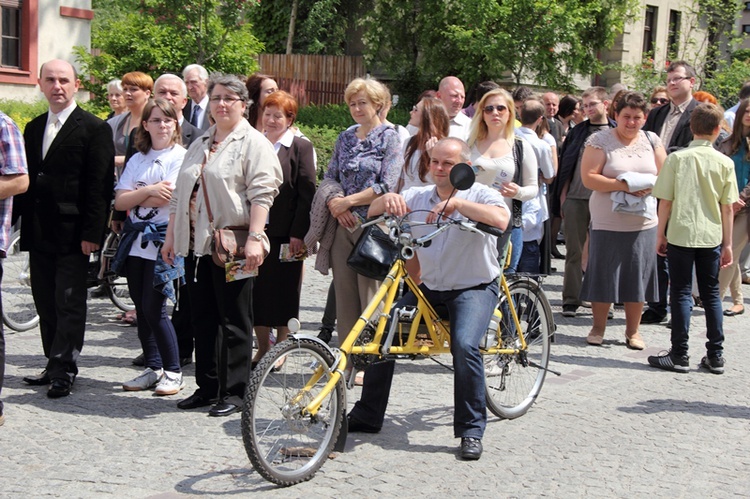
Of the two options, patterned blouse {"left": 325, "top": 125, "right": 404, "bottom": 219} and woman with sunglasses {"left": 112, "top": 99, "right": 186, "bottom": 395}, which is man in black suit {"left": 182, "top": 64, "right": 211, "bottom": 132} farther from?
patterned blouse {"left": 325, "top": 125, "right": 404, "bottom": 219}

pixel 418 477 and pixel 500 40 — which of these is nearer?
pixel 418 477

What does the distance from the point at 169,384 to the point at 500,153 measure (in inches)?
114

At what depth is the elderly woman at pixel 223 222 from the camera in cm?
609

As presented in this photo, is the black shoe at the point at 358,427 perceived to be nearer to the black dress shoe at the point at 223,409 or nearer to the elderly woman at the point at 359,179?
the black dress shoe at the point at 223,409

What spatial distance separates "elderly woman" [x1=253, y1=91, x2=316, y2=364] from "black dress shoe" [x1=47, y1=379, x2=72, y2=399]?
1381mm

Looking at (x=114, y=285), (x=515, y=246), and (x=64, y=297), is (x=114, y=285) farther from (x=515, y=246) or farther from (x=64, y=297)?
(x=515, y=246)

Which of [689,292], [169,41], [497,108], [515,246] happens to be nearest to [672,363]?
[689,292]

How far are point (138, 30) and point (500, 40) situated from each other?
10.3 metres

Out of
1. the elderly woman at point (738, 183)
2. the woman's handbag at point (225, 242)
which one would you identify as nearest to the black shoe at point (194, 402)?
the woman's handbag at point (225, 242)

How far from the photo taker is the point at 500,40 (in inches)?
992

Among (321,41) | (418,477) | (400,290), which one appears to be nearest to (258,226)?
(400,290)

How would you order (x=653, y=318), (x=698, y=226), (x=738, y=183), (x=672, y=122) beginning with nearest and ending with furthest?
(x=698, y=226) < (x=653, y=318) < (x=738, y=183) < (x=672, y=122)

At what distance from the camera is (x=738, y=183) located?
10078mm

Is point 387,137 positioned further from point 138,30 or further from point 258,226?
point 138,30
